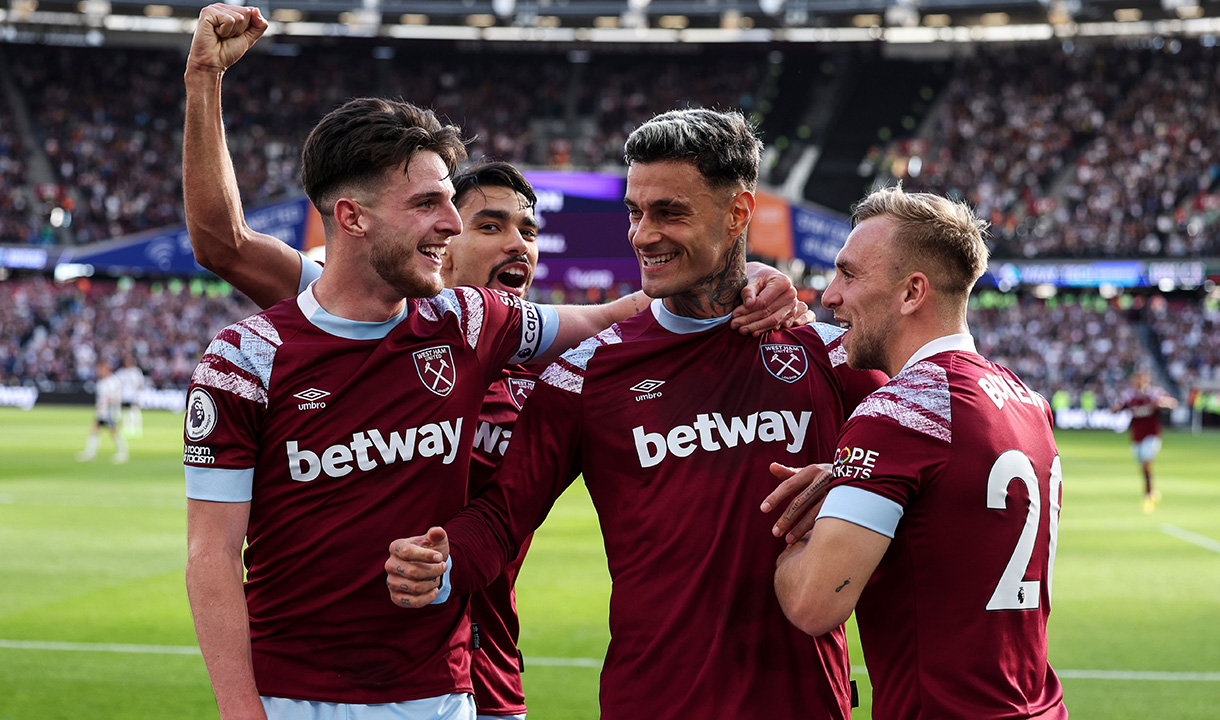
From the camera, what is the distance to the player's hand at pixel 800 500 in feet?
8.70

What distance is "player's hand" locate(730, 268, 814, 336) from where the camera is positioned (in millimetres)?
3057

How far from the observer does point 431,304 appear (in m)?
3.14

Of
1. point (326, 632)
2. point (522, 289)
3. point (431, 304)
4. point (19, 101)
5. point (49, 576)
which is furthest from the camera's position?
point (19, 101)

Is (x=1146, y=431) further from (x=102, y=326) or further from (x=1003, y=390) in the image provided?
(x=102, y=326)

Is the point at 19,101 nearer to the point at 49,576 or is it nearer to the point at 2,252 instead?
the point at 2,252

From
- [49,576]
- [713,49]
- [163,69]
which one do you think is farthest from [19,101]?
[49,576]

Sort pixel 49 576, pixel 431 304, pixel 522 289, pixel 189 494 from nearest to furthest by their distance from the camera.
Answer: pixel 189 494, pixel 431 304, pixel 522 289, pixel 49 576

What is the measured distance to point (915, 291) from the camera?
2.81m

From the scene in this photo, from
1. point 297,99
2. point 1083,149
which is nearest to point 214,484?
point 1083,149

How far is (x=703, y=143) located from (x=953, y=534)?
1.22m

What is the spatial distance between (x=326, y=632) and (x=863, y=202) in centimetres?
182

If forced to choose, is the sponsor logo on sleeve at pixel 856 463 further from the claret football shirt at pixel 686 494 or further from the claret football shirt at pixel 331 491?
the claret football shirt at pixel 331 491

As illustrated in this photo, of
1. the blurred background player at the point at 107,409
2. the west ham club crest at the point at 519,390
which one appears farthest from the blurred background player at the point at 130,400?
the west ham club crest at the point at 519,390

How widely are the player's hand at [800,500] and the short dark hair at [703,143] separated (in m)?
0.87
